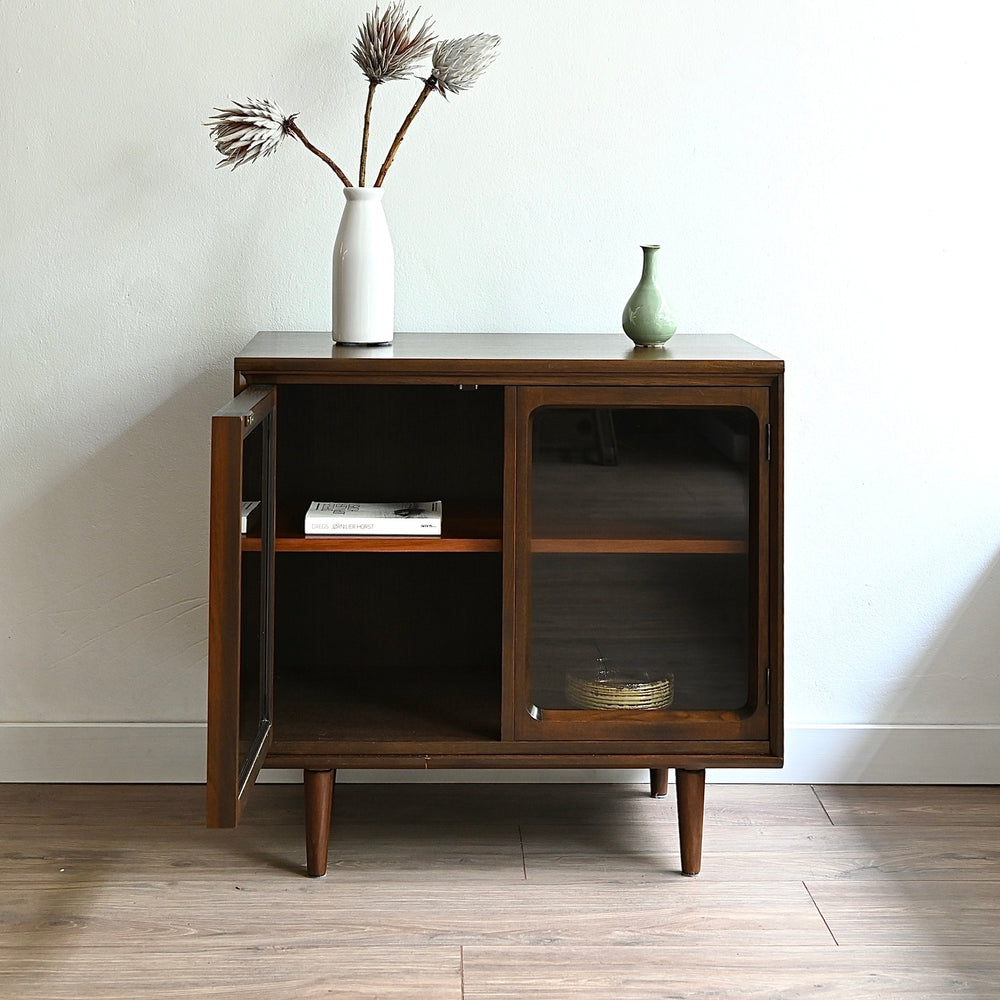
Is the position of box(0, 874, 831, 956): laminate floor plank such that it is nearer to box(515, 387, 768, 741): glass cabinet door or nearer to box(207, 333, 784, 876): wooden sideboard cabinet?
box(207, 333, 784, 876): wooden sideboard cabinet

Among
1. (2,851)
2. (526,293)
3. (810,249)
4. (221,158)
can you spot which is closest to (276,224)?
(221,158)

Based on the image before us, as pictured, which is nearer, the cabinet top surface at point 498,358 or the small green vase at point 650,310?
the cabinet top surface at point 498,358

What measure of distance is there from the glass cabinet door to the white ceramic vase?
0.92 feet

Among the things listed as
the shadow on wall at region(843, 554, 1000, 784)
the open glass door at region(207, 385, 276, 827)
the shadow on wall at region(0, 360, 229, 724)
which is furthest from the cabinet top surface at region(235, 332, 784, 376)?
the shadow on wall at region(843, 554, 1000, 784)

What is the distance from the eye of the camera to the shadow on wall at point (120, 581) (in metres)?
2.06

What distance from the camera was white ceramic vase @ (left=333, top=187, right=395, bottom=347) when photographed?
1765 mm

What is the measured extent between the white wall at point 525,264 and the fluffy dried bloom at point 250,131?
0.10 meters

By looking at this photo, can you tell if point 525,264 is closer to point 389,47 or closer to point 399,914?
point 389,47

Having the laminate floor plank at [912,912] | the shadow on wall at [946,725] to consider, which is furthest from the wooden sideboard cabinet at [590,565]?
the shadow on wall at [946,725]

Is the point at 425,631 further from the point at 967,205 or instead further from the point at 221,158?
the point at 967,205

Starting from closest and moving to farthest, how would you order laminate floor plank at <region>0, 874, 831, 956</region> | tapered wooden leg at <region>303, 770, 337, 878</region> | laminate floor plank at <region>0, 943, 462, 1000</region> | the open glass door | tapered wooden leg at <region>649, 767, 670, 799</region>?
the open glass door < laminate floor plank at <region>0, 943, 462, 1000</region> < laminate floor plank at <region>0, 874, 831, 956</region> < tapered wooden leg at <region>303, 770, 337, 878</region> < tapered wooden leg at <region>649, 767, 670, 799</region>

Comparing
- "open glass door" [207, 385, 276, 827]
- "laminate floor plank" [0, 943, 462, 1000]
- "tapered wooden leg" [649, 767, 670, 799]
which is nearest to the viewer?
"open glass door" [207, 385, 276, 827]

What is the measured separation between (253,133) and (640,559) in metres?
0.87

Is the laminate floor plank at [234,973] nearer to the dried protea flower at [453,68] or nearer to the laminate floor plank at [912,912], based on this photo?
the laminate floor plank at [912,912]
